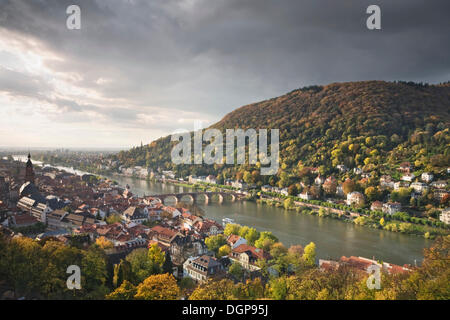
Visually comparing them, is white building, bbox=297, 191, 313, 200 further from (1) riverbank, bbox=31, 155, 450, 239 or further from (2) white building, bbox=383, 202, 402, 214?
(2) white building, bbox=383, 202, 402, 214

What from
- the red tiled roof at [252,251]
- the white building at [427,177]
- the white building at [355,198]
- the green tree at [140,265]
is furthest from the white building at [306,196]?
Answer: the green tree at [140,265]

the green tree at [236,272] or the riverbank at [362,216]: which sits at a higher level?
the green tree at [236,272]

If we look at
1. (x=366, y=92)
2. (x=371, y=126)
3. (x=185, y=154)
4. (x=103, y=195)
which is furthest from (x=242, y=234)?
(x=366, y=92)

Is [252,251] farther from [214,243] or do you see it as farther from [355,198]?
[355,198]

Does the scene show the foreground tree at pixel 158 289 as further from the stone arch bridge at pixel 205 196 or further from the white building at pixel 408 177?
the white building at pixel 408 177

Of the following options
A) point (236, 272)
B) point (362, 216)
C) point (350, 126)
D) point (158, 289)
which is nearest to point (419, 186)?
point (362, 216)
